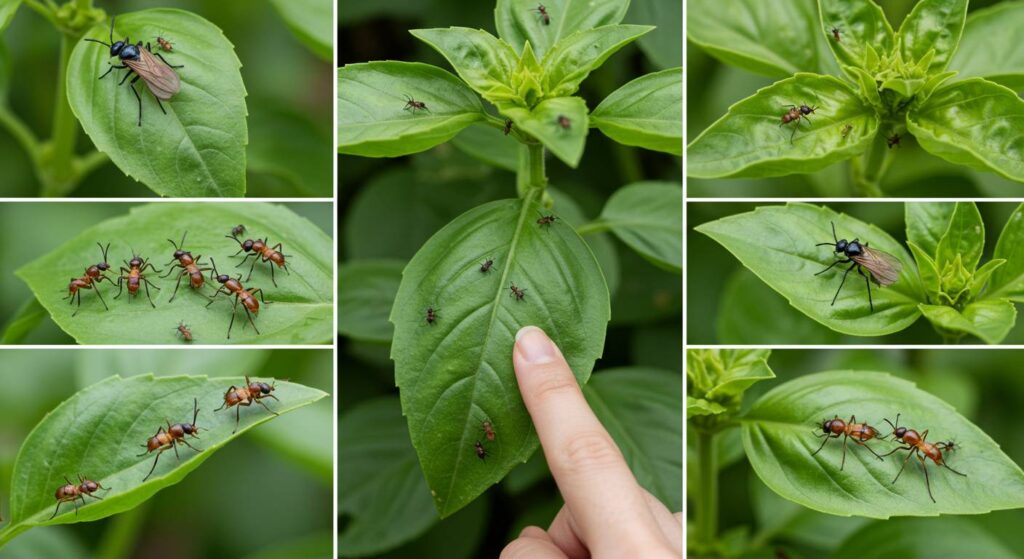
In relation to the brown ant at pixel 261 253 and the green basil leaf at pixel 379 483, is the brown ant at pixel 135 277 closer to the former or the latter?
the brown ant at pixel 261 253

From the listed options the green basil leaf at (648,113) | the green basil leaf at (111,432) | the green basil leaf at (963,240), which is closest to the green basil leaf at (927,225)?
the green basil leaf at (963,240)

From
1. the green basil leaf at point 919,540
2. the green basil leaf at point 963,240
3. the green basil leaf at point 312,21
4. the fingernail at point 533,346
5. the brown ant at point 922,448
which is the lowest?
the green basil leaf at point 919,540

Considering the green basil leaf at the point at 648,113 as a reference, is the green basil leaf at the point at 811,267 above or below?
below

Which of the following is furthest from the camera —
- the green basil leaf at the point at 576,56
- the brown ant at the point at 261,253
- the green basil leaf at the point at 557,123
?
the brown ant at the point at 261,253

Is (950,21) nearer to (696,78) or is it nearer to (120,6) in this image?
(696,78)

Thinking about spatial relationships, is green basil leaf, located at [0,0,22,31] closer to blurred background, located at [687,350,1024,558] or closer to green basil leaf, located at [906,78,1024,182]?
blurred background, located at [687,350,1024,558]

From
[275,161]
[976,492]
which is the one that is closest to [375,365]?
[275,161]

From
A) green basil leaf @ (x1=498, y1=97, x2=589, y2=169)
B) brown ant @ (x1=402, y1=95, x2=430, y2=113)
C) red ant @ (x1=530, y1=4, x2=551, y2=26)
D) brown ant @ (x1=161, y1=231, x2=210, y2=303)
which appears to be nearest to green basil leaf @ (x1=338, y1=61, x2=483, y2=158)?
brown ant @ (x1=402, y1=95, x2=430, y2=113)

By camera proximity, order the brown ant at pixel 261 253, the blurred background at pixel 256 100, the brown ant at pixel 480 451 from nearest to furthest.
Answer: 1. the brown ant at pixel 480 451
2. the brown ant at pixel 261 253
3. the blurred background at pixel 256 100
